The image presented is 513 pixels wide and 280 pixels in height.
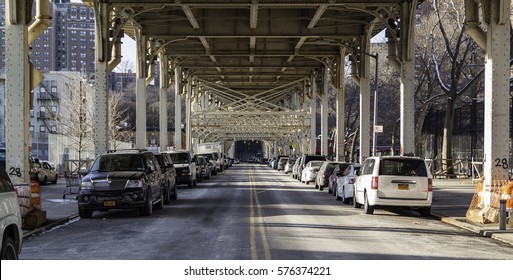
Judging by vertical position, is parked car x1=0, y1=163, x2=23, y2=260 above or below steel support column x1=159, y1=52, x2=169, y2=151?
below

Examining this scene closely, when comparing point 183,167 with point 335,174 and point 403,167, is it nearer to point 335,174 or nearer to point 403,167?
point 335,174

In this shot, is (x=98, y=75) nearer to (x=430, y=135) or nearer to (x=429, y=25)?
(x=429, y=25)

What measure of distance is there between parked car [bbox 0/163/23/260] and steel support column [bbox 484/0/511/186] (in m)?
13.1

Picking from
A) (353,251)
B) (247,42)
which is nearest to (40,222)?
(353,251)

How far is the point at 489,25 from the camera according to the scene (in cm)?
1919

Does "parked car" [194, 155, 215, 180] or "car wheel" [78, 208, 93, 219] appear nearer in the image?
"car wheel" [78, 208, 93, 219]

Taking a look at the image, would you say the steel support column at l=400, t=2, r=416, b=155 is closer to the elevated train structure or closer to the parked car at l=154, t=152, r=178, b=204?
the elevated train structure

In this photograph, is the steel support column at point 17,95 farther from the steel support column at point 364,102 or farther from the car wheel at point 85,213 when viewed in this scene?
the steel support column at point 364,102

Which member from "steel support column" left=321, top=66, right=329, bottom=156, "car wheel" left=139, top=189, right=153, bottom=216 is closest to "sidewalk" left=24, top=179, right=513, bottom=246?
"car wheel" left=139, top=189, right=153, bottom=216

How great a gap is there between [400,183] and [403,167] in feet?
1.84

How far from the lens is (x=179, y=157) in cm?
3950

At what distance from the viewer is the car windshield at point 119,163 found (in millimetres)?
21297

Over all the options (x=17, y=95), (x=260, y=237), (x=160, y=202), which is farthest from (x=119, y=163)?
(x=260, y=237)

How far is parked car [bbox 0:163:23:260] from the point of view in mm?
8750
